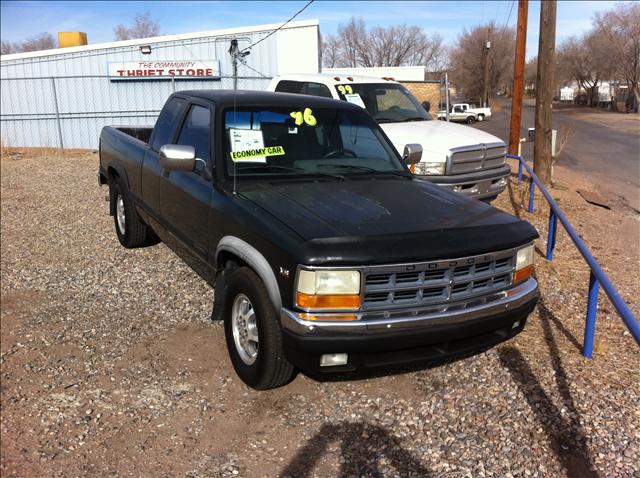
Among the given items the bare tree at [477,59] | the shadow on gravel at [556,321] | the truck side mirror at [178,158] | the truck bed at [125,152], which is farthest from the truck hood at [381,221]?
the bare tree at [477,59]

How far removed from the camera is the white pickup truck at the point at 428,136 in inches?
290

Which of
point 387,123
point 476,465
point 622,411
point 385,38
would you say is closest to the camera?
point 476,465

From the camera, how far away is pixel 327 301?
117 inches

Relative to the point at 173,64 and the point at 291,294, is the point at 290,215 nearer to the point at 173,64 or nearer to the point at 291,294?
the point at 291,294

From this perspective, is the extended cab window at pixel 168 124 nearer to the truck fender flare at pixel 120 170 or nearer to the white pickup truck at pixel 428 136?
the truck fender flare at pixel 120 170

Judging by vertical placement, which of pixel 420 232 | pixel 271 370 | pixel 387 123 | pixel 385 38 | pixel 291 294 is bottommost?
pixel 271 370

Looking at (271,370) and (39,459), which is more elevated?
→ (271,370)

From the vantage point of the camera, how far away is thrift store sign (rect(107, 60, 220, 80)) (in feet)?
63.5

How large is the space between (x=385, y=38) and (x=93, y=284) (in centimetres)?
5901

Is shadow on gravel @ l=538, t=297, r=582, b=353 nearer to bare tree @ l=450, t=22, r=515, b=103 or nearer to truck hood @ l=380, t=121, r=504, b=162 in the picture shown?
truck hood @ l=380, t=121, r=504, b=162

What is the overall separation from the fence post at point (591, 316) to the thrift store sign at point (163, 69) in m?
17.3

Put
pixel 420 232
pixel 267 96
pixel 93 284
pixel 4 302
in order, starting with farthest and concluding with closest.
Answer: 1. pixel 93 284
2. pixel 4 302
3. pixel 267 96
4. pixel 420 232

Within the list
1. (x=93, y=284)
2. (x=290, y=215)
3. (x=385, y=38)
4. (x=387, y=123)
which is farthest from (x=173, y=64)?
(x=385, y=38)

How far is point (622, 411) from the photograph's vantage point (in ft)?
11.1
